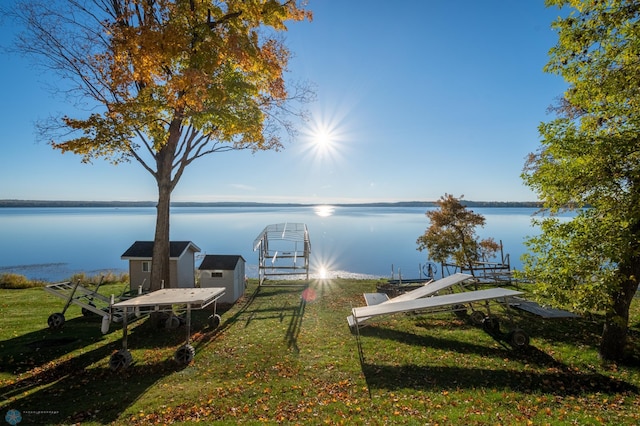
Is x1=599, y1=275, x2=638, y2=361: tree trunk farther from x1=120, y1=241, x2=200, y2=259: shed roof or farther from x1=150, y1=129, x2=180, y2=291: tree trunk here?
x1=120, y1=241, x2=200, y2=259: shed roof

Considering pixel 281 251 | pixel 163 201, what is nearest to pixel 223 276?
pixel 163 201

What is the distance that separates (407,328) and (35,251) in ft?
264

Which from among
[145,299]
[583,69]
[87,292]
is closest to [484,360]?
[583,69]

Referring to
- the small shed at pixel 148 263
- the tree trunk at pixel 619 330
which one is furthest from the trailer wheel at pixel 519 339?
the small shed at pixel 148 263

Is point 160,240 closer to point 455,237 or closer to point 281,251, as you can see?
point 281,251

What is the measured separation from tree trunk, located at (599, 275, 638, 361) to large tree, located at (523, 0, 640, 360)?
0.09 feet

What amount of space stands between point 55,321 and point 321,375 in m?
13.9

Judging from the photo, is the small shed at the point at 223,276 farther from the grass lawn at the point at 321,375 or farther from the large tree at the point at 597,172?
the large tree at the point at 597,172

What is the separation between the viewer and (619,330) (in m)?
10.3

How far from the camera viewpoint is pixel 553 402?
805 centimetres

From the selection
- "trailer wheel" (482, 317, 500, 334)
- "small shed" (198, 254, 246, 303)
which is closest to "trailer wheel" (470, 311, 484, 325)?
"trailer wheel" (482, 317, 500, 334)

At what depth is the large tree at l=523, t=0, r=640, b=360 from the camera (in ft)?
28.9

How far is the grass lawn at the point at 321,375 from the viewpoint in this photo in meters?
7.79

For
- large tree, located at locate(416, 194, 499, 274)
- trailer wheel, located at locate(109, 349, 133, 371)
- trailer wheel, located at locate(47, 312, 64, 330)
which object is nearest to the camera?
trailer wheel, located at locate(109, 349, 133, 371)
